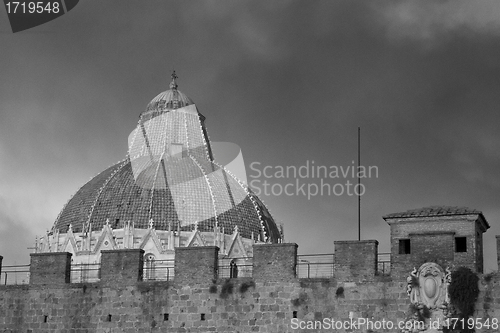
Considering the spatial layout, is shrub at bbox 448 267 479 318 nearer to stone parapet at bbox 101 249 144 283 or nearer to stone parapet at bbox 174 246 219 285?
stone parapet at bbox 174 246 219 285

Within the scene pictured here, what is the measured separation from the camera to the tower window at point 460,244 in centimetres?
3050

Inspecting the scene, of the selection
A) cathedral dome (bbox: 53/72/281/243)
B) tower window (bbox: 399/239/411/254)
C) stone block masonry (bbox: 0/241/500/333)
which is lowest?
stone block masonry (bbox: 0/241/500/333)

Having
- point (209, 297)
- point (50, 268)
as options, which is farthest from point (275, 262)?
point (50, 268)

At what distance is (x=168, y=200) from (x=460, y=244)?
66.5 meters

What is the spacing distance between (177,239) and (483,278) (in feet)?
208

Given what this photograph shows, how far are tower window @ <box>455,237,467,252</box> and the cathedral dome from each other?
63.5 metres

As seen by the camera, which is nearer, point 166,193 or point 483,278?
point 483,278

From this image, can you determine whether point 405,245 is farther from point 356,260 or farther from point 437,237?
point 356,260

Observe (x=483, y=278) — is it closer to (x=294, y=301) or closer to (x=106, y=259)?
(x=294, y=301)

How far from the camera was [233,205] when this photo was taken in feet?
320

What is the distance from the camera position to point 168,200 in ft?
313

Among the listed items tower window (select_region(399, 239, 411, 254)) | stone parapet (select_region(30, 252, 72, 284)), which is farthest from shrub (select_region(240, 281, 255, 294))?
stone parapet (select_region(30, 252, 72, 284))

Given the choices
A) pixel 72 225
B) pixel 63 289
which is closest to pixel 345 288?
pixel 63 289

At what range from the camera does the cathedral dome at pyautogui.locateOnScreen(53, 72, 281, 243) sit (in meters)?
94.1
